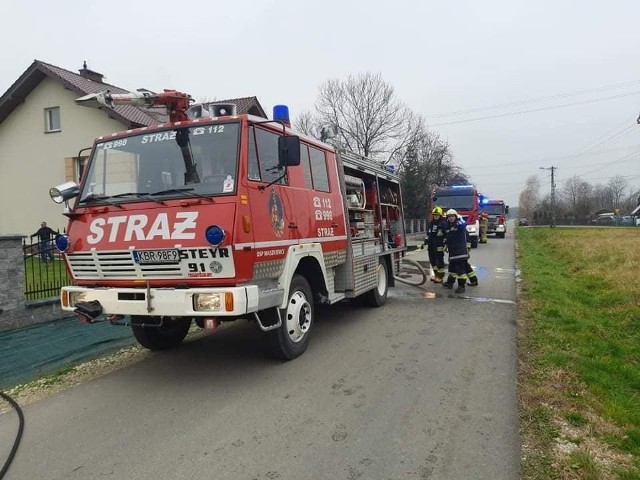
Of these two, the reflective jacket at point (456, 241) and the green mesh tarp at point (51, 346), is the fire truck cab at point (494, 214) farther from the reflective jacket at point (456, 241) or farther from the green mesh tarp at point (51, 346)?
the green mesh tarp at point (51, 346)

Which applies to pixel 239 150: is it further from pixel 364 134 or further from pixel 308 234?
pixel 364 134

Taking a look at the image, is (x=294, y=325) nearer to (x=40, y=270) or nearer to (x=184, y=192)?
(x=184, y=192)

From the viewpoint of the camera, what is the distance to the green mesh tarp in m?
5.44

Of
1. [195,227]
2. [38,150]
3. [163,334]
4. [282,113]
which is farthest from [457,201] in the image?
[195,227]

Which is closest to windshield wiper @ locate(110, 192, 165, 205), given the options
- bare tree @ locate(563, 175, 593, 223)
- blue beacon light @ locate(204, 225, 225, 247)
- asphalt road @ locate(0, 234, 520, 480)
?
blue beacon light @ locate(204, 225, 225, 247)

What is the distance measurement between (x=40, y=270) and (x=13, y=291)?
1.16m

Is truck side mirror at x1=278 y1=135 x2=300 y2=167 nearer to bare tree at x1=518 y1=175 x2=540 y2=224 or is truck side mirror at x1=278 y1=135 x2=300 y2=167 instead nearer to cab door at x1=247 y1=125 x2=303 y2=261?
cab door at x1=247 y1=125 x2=303 y2=261

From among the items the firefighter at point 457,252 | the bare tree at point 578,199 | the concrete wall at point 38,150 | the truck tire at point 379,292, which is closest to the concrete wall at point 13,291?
the truck tire at point 379,292

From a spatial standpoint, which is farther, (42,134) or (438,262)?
(42,134)

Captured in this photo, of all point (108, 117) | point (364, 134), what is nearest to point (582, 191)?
point (364, 134)

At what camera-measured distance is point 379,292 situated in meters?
8.41

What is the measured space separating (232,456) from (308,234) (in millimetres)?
2821

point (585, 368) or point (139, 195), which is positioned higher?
point (139, 195)

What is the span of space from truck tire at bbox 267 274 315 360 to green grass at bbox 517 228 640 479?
229cm
